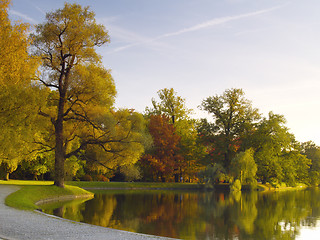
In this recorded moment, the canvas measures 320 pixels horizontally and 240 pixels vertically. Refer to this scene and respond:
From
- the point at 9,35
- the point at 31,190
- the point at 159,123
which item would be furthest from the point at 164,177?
the point at 9,35

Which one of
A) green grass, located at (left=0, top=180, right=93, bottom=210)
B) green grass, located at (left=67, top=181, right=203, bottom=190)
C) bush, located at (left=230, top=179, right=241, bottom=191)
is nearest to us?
green grass, located at (left=0, top=180, right=93, bottom=210)

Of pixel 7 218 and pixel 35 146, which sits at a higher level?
pixel 35 146

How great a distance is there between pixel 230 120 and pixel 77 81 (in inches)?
1342

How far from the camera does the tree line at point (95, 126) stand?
18.8 m

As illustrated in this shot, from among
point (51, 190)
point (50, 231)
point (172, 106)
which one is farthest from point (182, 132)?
point (50, 231)

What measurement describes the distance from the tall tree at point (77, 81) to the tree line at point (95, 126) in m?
0.08

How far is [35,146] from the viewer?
1155 inches

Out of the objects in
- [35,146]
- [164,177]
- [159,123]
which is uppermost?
[159,123]

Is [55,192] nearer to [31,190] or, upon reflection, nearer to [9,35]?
[31,190]

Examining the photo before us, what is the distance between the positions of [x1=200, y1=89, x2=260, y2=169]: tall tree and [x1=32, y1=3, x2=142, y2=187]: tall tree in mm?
28683

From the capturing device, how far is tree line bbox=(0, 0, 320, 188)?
1883 cm

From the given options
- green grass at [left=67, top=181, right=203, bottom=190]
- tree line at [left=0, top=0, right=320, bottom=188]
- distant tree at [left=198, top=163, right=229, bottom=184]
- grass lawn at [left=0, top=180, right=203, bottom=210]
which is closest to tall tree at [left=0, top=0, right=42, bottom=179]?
tree line at [left=0, top=0, right=320, bottom=188]

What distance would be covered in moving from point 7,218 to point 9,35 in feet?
31.8

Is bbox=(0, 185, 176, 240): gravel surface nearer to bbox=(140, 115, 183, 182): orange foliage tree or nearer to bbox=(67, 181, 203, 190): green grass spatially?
bbox=(67, 181, 203, 190): green grass
